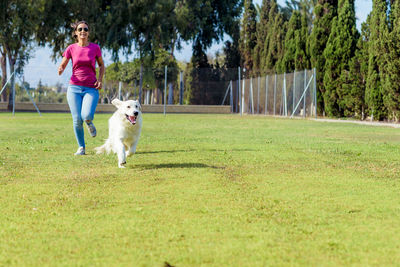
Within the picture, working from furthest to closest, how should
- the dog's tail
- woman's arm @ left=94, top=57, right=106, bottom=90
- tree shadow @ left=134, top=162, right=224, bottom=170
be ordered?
the dog's tail < woman's arm @ left=94, top=57, right=106, bottom=90 < tree shadow @ left=134, top=162, right=224, bottom=170

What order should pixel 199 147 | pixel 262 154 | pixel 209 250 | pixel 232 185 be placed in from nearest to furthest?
pixel 209 250
pixel 232 185
pixel 262 154
pixel 199 147

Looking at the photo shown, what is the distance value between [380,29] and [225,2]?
31661 millimetres

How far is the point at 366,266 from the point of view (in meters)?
3.64

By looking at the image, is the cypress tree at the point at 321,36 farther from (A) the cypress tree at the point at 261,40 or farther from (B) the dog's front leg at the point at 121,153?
(B) the dog's front leg at the point at 121,153

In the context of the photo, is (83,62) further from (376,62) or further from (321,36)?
(321,36)

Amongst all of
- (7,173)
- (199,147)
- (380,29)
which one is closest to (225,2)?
(380,29)

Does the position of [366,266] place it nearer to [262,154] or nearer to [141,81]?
[262,154]

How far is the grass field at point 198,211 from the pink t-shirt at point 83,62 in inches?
48.9

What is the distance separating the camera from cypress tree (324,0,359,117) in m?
30.0

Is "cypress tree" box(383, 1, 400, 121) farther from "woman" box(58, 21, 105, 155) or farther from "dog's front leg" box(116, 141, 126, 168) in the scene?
"dog's front leg" box(116, 141, 126, 168)

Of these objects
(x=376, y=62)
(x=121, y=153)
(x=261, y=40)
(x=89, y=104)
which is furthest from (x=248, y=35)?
(x=121, y=153)

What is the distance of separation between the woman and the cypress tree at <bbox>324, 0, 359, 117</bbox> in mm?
21128

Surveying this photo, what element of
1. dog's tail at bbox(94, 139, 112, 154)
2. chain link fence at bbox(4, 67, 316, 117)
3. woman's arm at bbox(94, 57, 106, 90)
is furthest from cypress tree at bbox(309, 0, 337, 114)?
woman's arm at bbox(94, 57, 106, 90)

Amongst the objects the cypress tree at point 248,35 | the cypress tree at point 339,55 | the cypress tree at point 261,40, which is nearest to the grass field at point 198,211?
the cypress tree at point 339,55
